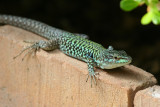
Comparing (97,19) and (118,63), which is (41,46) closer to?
(118,63)

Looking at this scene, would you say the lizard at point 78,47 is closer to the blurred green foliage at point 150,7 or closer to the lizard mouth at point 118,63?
the lizard mouth at point 118,63

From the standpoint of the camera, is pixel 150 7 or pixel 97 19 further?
pixel 97 19

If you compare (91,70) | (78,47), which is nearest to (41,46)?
(78,47)

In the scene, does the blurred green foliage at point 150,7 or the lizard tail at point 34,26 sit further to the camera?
the lizard tail at point 34,26

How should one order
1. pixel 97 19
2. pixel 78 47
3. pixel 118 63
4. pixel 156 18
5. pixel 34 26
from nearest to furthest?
1. pixel 156 18
2. pixel 118 63
3. pixel 78 47
4. pixel 34 26
5. pixel 97 19

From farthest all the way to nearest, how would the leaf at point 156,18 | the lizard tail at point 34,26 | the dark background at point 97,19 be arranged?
1. the dark background at point 97,19
2. the lizard tail at point 34,26
3. the leaf at point 156,18

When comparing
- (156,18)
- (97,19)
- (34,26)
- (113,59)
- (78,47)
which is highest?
(97,19)

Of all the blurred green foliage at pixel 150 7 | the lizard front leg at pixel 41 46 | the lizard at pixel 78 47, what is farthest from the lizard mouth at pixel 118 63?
the lizard front leg at pixel 41 46

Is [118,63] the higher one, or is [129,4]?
[129,4]
